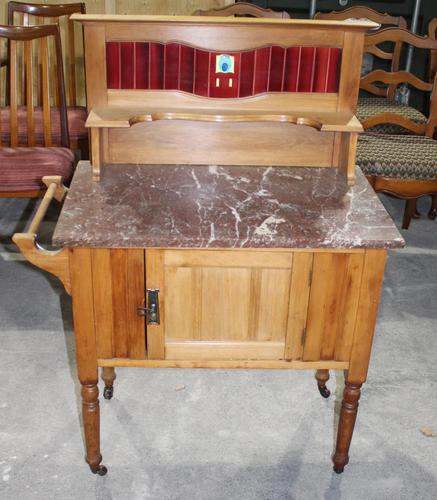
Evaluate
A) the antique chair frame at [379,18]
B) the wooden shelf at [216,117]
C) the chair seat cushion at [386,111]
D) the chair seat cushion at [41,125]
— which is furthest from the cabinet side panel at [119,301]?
the antique chair frame at [379,18]

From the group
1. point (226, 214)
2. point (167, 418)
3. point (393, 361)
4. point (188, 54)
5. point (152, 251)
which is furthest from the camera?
point (393, 361)

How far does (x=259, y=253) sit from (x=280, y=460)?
74cm

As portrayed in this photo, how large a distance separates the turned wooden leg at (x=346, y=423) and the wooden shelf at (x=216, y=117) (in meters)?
0.73

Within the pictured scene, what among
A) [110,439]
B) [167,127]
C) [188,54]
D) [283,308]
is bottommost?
[110,439]

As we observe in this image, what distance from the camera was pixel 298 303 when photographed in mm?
1775

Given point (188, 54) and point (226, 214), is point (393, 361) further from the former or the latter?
point (188, 54)

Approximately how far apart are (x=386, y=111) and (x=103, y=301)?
2539 mm

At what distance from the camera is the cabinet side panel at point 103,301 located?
5.59 feet

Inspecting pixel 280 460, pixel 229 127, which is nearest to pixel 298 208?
pixel 229 127

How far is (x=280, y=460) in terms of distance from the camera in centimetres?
210

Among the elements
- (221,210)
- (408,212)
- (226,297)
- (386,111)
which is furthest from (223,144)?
(386,111)

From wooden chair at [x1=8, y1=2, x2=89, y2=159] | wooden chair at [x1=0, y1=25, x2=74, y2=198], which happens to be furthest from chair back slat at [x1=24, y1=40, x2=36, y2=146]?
wooden chair at [x1=8, y1=2, x2=89, y2=159]

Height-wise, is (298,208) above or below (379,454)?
above

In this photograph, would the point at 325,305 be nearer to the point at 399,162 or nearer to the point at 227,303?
the point at 227,303
